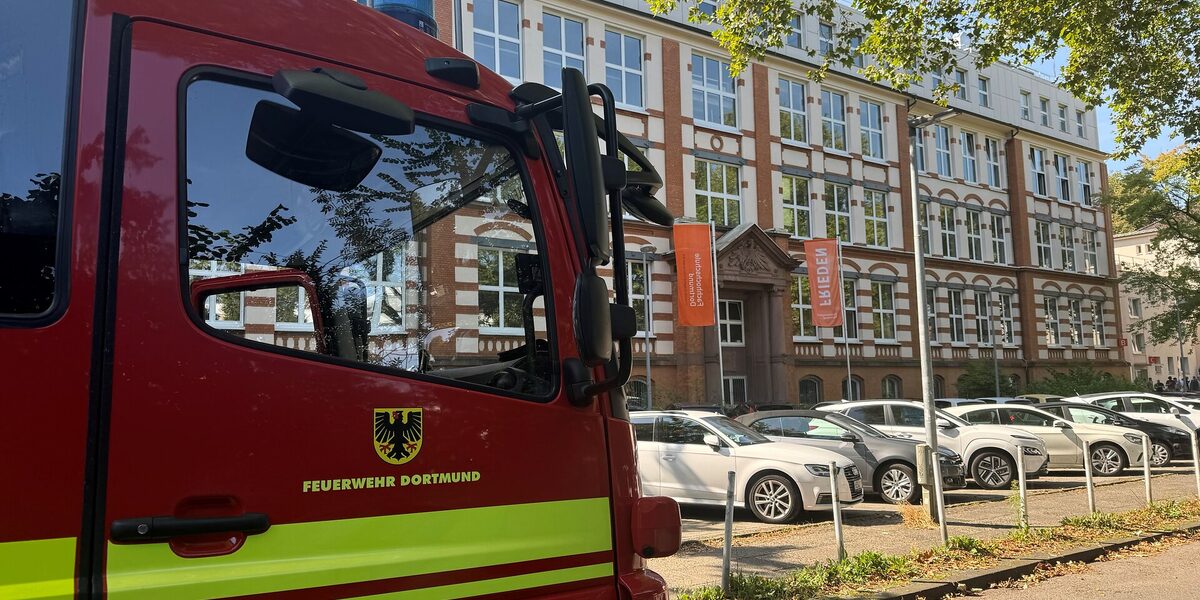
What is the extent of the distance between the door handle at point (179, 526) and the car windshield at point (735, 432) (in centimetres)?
1083

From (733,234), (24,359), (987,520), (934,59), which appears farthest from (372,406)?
(733,234)

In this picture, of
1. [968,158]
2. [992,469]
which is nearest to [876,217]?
[968,158]

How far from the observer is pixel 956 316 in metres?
40.5

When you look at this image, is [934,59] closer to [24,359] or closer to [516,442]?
[516,442]

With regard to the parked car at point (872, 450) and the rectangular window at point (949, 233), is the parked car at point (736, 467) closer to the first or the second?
the parked car at point (872, 450)

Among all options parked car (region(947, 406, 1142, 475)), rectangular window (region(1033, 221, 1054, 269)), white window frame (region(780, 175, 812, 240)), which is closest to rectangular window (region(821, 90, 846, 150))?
white window frame (region(780, 175, 812, 240))

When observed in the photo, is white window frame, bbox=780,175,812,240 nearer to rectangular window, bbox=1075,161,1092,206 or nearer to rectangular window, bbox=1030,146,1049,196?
rectangular window, bbox=1030,146,1049,196

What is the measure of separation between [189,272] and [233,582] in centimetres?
81

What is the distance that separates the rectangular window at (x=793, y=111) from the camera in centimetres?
3434

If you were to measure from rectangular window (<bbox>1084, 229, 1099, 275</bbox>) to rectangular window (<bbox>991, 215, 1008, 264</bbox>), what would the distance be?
784 cm

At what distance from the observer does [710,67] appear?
3234 cm

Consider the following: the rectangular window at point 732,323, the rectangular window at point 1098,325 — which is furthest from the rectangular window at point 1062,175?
the rectangular window at point 732,323

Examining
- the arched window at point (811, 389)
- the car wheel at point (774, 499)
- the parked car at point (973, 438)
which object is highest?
the arched window at point (811, 389)

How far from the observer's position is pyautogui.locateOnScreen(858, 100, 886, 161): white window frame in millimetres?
37250
